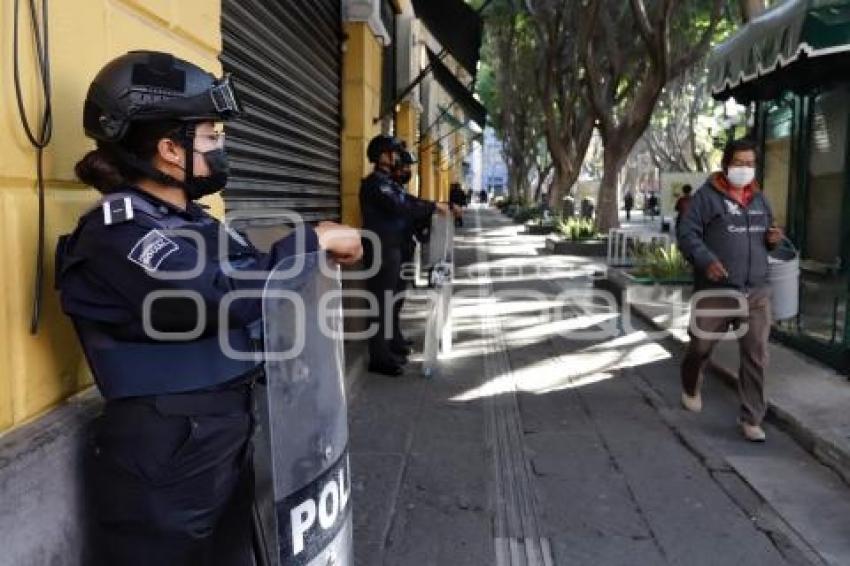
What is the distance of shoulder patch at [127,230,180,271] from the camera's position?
1.83m

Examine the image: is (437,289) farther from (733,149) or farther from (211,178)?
(211,178)

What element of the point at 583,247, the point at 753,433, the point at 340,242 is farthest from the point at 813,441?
the point at 583,247

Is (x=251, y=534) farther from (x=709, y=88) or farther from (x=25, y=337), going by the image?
(x=709, y=88)

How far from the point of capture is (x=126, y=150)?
6.67 ft

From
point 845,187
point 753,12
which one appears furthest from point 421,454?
point 753,12

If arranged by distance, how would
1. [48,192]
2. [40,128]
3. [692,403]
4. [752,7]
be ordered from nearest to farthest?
[40,128] < [48,192] < [692,403] < [752,7]

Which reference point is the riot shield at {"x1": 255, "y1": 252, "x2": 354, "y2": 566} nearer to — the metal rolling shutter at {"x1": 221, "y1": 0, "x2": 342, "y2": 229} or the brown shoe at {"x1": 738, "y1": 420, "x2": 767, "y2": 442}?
the metal rolling shutter at {"x1": 221, "y1": 0, "x2": 342, "y2": 229}

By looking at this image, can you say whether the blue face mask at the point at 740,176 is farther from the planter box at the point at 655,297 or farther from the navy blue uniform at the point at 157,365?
the navy blue uniform at the point at 157,365

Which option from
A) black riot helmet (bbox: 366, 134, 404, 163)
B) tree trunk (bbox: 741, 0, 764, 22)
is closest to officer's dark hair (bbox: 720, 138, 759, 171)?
black riot helmet (bbox: 366, 134, 404, 163)

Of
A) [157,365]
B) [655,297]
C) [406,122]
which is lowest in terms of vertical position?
[655,297]

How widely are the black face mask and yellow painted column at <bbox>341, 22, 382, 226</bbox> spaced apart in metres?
5.60

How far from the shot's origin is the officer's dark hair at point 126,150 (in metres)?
2.01

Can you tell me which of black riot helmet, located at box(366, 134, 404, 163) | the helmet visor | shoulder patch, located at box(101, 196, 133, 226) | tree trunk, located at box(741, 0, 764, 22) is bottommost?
shoulder patch, located at box(101, 196, 133, 226)

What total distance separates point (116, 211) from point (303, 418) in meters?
0.64
